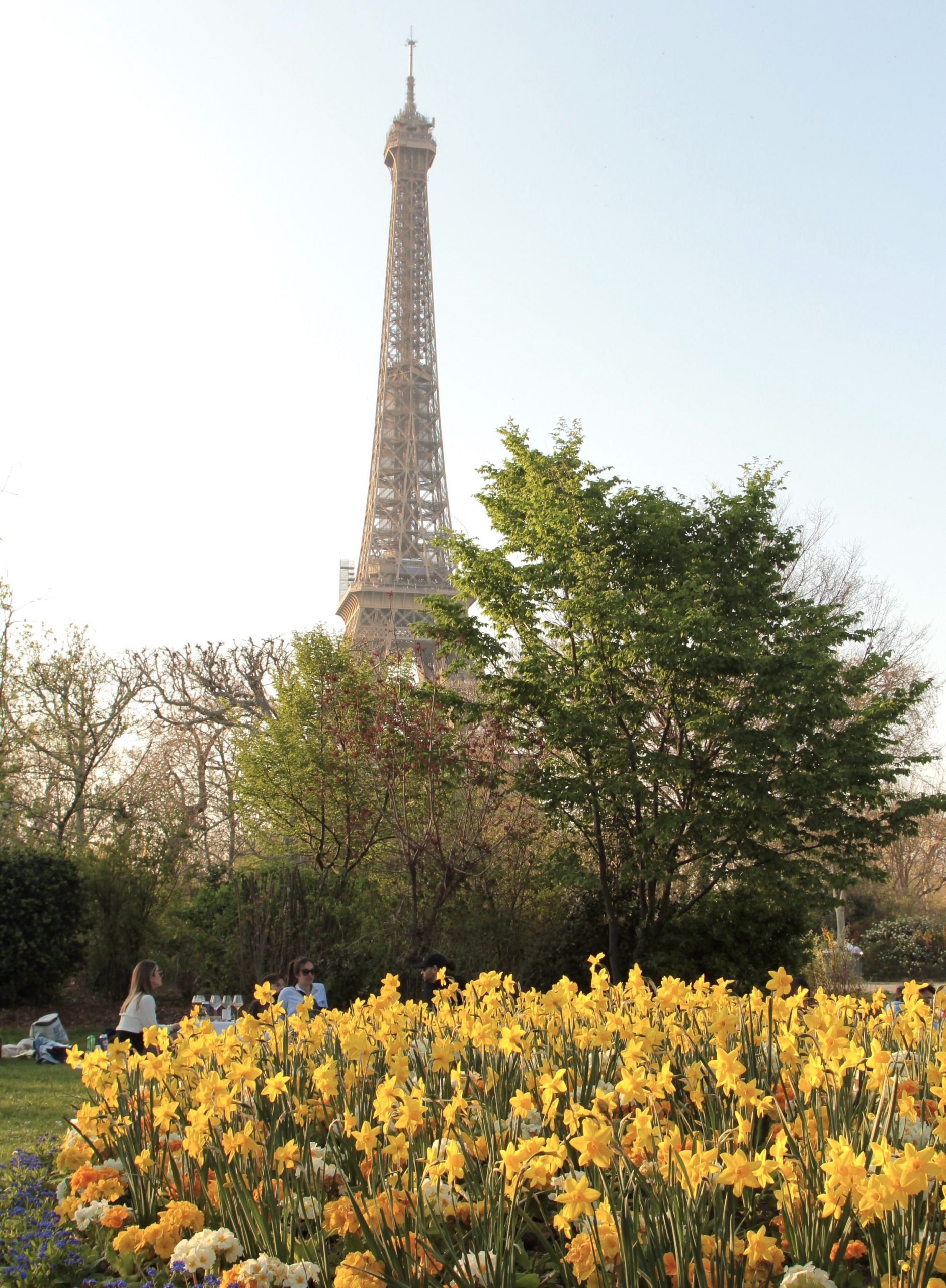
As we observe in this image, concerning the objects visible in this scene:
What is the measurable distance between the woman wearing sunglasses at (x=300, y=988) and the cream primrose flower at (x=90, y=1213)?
377 cm

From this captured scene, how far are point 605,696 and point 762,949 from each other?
4.68 m

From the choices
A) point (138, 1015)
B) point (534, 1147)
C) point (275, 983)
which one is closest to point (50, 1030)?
point (275, 983)

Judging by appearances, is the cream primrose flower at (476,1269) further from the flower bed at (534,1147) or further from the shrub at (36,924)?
the shrub at (36,924)

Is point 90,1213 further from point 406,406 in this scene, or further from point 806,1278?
point 406,406

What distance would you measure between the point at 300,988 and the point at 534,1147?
5.98 meters

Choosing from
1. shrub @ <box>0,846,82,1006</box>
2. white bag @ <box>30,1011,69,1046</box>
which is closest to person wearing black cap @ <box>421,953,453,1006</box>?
white bag @ <box>30,1011,69,1046</box>

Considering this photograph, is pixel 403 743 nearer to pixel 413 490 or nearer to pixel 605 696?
pixel 605 696

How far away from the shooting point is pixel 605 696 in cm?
1429

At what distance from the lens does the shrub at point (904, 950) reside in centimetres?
2544

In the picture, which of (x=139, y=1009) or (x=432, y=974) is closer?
(x=432, y=974)

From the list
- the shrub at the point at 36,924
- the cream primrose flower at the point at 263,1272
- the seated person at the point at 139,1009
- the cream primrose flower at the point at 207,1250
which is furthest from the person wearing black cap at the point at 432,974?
the shrub at the point at 36,924

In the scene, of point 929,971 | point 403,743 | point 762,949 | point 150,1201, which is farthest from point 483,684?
point 929,971

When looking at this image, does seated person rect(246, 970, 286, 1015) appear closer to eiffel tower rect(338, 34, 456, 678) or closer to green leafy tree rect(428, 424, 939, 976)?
green leafy tree rect(428, 424, 939, 976)

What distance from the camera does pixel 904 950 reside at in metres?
25.8
